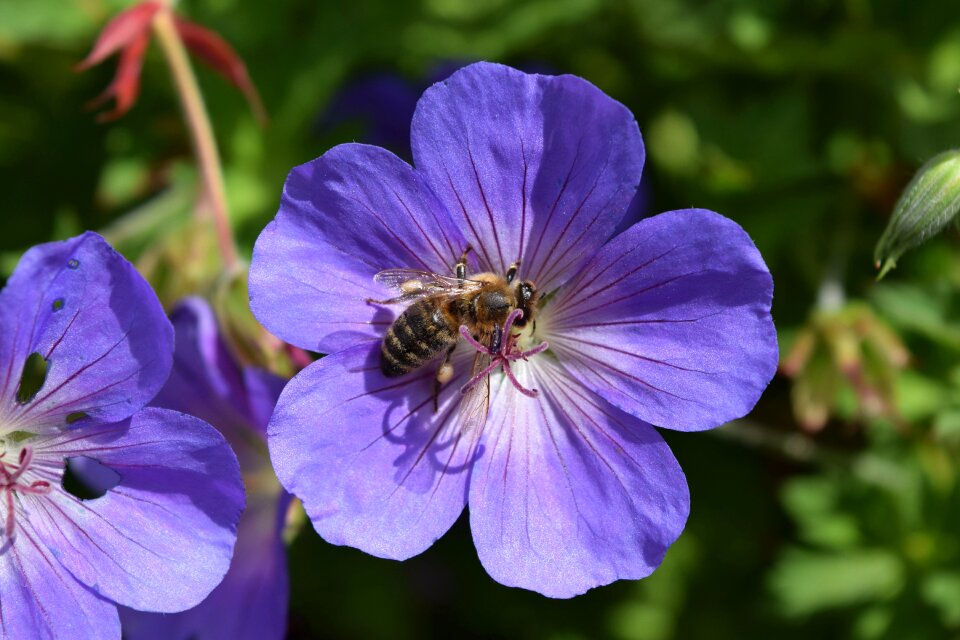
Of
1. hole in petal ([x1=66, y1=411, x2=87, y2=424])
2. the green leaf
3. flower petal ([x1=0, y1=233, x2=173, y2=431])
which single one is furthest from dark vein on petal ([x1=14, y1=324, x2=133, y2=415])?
the green leaf

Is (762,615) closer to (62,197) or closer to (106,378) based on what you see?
(106,378)

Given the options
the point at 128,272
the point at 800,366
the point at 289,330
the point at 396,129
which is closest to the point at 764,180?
the point at 800,366

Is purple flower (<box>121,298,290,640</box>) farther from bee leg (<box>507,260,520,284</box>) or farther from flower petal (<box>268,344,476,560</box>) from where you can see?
bee leg (<box>507,260,520,284</box>)

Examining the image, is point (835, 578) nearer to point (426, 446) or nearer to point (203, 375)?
point (426, 446)

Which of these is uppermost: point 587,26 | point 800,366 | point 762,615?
point 587,26


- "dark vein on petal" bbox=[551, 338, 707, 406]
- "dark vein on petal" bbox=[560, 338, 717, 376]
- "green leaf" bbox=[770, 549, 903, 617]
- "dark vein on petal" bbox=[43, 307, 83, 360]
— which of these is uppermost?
"dark vein on petal" bbox=[43, 307, 83, 360]

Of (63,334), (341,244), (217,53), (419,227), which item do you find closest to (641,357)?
(419,227)

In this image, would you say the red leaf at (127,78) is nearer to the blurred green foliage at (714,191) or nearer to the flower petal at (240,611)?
the blurred green foliage at (714,191)
